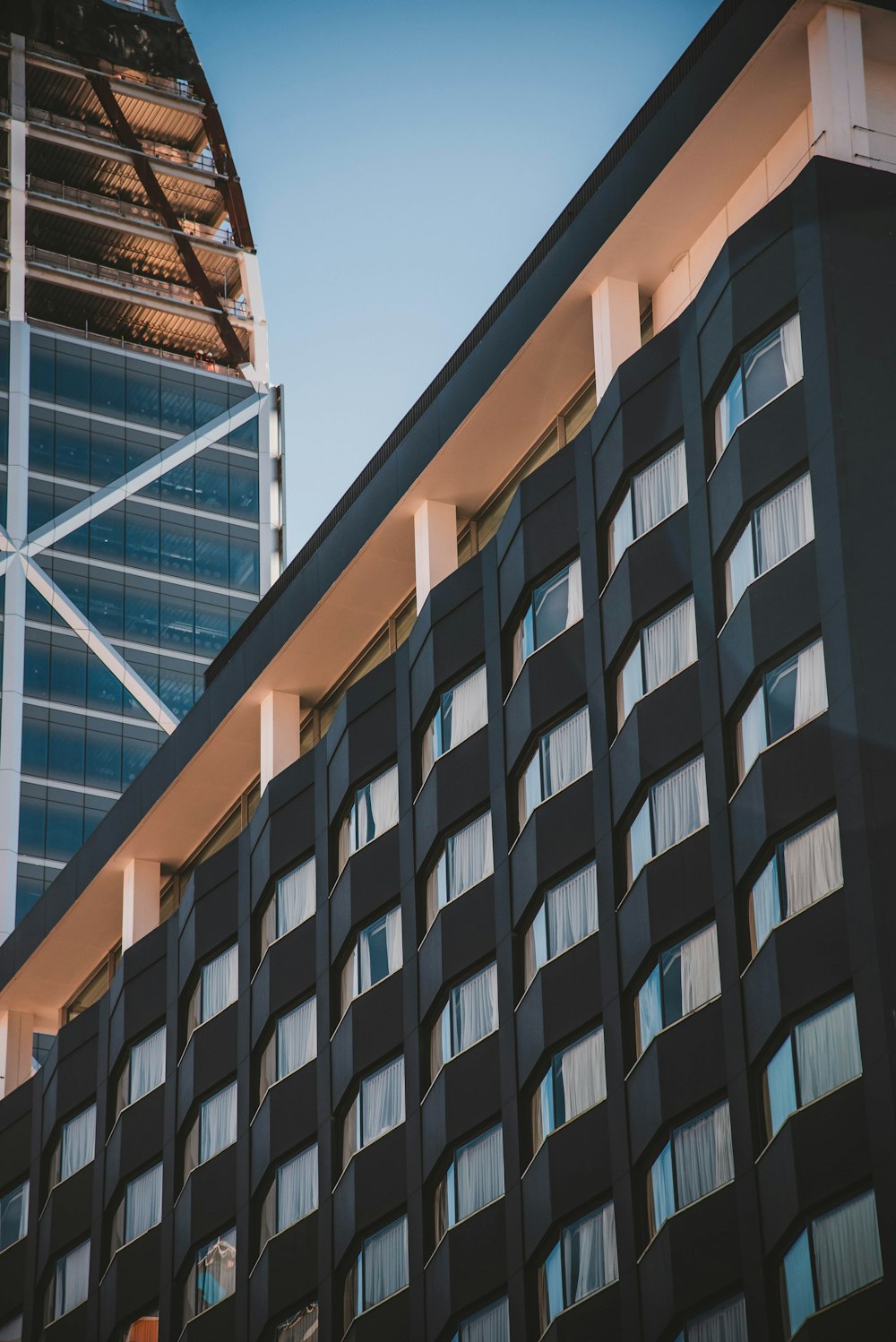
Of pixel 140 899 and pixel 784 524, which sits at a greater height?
pixel 140 899

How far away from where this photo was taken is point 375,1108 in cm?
5659

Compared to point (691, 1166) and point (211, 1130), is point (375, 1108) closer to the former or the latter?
point (211, 1130)

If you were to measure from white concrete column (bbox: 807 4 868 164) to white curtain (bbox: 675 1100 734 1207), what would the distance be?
64.1ft

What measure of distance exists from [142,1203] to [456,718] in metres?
21.0

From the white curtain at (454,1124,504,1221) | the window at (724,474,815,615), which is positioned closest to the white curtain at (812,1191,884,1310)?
the window at (724,474,815,615)

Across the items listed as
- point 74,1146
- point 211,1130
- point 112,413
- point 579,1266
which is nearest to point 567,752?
point 579,1266

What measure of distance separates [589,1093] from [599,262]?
19.2 meters

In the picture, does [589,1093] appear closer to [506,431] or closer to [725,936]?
[725,936]

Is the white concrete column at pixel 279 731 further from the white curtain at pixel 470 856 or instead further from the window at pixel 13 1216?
the window at pixel 13 1216

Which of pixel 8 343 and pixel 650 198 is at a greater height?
pixel 8 343

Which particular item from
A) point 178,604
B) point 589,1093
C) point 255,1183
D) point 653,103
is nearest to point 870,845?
point 589,1093

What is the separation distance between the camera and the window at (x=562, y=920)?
49.0m

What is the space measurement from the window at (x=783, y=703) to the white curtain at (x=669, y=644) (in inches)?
117

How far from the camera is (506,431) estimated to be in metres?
59.6
